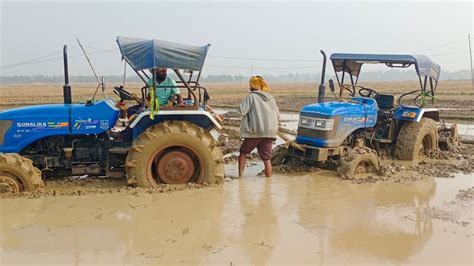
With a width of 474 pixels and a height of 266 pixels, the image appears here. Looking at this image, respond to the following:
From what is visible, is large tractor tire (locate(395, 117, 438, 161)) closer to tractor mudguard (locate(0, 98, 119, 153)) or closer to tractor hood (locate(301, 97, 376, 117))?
tractor hood (locate(301, 97, 376, 117))

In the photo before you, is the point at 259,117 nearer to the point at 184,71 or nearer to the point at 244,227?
the point at 184,71

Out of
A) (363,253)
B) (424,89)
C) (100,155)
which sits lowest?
(363,253)

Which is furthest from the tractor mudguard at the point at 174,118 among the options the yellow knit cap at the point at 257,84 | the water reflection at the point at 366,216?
the water reflection at the point at 366,216

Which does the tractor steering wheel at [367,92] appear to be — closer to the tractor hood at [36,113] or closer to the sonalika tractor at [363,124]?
the sonalika tractor at [363,124]

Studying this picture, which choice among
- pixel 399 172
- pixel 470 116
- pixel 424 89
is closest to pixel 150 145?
pixel 399 172

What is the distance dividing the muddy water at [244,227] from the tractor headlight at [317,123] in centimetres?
117

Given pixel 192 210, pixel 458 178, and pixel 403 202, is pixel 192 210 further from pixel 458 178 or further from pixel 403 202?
pixel 458 178

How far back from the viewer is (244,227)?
4.76 meters

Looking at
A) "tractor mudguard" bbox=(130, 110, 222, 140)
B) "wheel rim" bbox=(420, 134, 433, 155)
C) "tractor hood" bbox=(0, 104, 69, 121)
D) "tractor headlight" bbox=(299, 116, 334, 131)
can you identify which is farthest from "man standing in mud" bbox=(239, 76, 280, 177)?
"wheel rim" bbox=(420, 134, 433, 155)

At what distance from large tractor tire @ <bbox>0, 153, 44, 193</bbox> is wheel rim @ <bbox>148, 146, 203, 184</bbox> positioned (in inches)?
58.2

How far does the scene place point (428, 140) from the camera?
920cm

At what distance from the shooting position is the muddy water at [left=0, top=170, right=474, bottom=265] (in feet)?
13.2

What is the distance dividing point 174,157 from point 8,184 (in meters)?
2.08

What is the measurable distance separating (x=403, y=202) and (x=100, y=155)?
415 cm
